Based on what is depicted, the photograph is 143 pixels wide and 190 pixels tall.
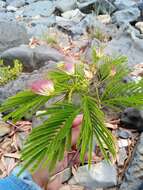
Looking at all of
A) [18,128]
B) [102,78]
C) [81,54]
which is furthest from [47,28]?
[102,78]

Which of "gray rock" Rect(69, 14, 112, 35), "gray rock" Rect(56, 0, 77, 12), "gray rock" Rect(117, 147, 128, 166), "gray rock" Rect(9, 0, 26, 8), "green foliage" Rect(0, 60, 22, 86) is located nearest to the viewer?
"gray rock" Rect(117, 147, 128, 166)

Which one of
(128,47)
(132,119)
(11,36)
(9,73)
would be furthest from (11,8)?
(132,119)

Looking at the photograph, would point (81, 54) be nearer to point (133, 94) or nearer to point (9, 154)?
point (9, 154)

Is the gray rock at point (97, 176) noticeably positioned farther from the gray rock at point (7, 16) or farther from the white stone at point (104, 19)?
the gray rock at point (7, 16)

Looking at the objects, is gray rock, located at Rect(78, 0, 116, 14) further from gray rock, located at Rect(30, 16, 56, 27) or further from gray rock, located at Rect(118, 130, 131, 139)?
gray rock, located at Rect(118, 130, 131, 139)

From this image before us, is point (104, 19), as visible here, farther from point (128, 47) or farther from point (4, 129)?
point (4, 129)

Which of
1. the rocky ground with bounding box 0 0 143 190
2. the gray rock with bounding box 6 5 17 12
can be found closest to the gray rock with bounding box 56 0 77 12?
the rocky ground with bounding box 0 0 143 190
